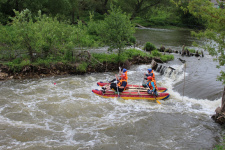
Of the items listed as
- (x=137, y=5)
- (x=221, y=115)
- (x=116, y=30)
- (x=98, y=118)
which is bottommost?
(x=98, y=118)

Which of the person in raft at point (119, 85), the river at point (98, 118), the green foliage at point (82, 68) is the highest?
the green foliage at point (82, 68)

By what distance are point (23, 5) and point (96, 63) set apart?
17.8m

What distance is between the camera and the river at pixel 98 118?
8641 millimetres

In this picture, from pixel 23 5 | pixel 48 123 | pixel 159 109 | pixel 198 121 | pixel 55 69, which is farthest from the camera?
pixel 23 5

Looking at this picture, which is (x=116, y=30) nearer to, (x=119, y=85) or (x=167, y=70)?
(x=167, y=70)

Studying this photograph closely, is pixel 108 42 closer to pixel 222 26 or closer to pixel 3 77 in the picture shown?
pixel 3 77

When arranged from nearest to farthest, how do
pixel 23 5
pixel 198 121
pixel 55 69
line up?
pixel 198 121 → pixel 55 69 → pixel 23 5

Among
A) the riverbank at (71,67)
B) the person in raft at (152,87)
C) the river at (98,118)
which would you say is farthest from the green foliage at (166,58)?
the person in raft at (152,87)

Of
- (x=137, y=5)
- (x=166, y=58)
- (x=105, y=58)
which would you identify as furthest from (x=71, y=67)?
(x=137, y=5)

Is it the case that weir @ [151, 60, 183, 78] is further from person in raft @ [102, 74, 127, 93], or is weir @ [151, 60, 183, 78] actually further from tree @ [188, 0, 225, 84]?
tree @ [188, 0, 225, 84]

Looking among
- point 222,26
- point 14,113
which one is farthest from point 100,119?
point 222,26

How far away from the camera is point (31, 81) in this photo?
49.5 feet

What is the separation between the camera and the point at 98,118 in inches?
415

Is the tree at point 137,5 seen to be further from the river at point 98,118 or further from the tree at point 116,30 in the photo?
the river at point 98,118
